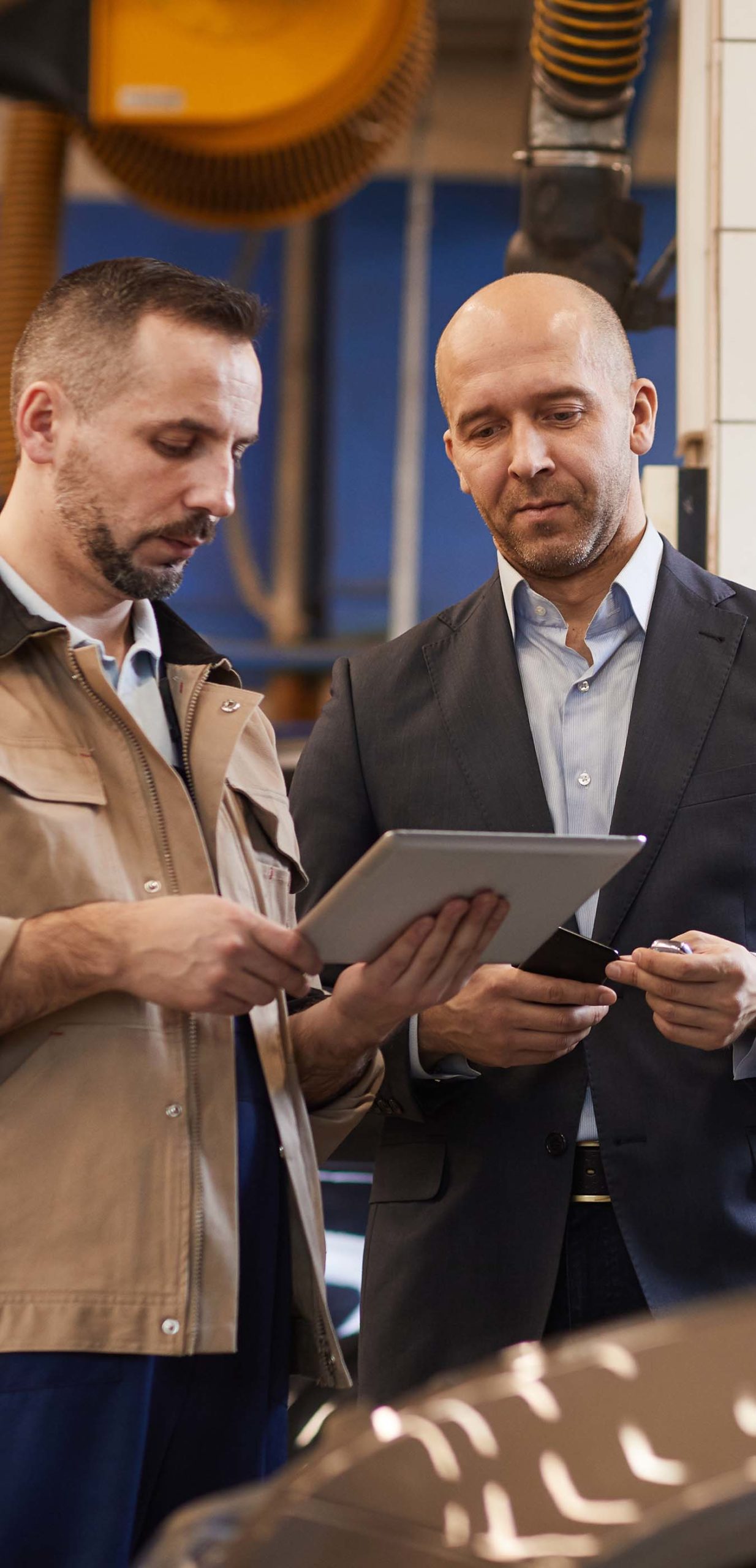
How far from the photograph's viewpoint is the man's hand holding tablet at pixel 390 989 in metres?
1.35

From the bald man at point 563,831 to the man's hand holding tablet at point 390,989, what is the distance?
12 cm

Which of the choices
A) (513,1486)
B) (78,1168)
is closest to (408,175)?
(78,1168)

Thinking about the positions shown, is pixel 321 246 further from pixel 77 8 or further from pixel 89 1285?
pixel 89 1285

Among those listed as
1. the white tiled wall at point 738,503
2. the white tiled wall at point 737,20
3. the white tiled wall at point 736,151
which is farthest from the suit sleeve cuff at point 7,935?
the white tiled wall at point 737,20

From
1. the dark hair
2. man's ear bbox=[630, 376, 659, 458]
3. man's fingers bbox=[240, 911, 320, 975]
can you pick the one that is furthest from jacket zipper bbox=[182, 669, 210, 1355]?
man's ear bbox=[630, 376, 659, 458]

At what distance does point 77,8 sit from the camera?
3.90 metres

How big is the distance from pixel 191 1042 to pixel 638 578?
2.59 feet

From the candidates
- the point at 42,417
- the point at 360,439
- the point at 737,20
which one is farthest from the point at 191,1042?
the point at 360,439

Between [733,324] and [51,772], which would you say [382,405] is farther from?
[51,772]

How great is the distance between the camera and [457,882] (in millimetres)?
1286

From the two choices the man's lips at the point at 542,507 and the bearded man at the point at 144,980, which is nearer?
the bearded man at the point at 144,980

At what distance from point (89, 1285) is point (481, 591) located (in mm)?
1011

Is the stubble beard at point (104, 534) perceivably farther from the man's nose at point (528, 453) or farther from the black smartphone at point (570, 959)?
the black smartphone at point (570, 959)

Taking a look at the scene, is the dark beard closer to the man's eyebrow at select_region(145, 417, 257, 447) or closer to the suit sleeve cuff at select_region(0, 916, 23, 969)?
the man's eyebrow at select_region(145, 417, 257, 447)
